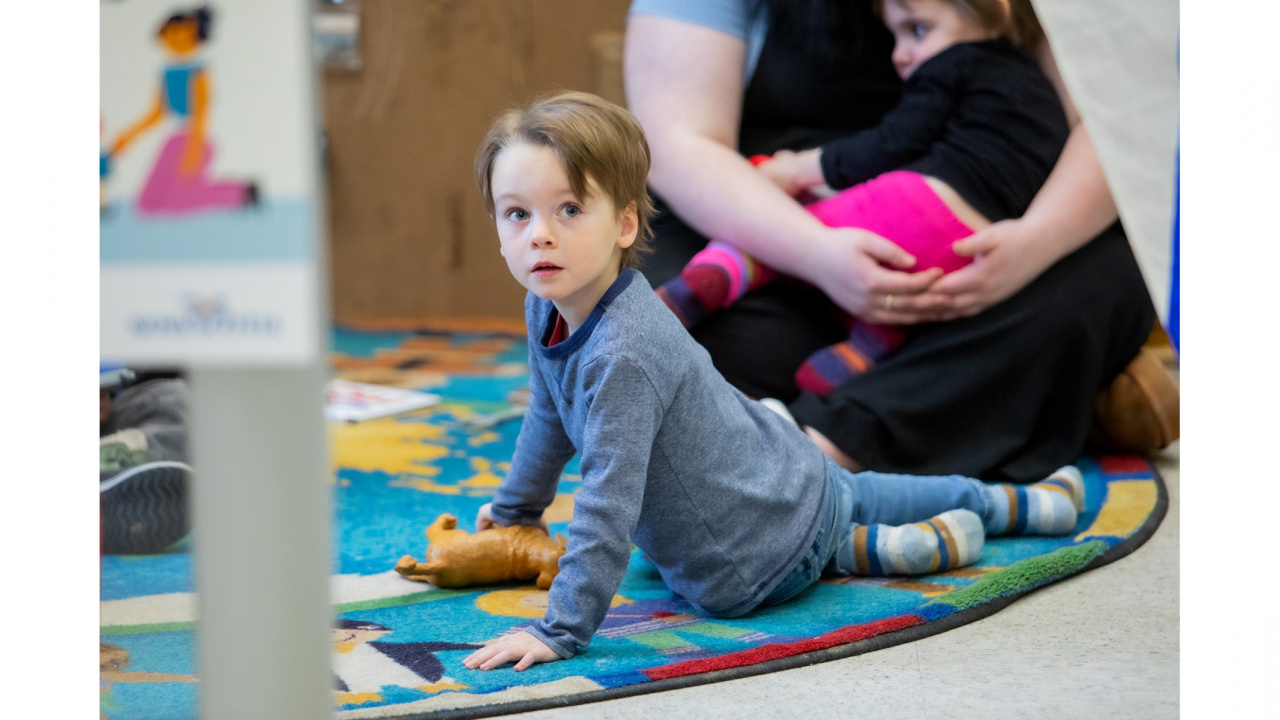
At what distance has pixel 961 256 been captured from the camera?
1360 millimetres

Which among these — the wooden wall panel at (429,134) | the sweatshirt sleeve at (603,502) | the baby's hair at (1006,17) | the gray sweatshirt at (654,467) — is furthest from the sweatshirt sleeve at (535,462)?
the wooden wall panel at (429,134)

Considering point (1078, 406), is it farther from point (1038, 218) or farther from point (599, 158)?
point (599, 158)

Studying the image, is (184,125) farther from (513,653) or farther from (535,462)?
(535,462)

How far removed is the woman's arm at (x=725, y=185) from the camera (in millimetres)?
1351

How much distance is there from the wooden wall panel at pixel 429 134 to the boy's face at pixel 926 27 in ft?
4.92

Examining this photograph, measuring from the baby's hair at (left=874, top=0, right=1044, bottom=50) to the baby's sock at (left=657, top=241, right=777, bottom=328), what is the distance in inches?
15.0

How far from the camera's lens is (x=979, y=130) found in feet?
4.63

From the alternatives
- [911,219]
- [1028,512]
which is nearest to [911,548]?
[1028,512]

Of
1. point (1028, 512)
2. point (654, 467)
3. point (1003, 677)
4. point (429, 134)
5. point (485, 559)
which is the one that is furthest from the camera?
point (429, 134)

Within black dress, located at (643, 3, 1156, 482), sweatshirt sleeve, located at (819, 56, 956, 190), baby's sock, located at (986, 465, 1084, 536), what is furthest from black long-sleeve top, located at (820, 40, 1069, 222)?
baby's sock, located at (986, 465, 1084, 536)

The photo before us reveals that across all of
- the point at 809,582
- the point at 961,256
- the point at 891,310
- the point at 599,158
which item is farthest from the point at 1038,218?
the point at 599,158

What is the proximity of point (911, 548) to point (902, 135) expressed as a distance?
60 cm

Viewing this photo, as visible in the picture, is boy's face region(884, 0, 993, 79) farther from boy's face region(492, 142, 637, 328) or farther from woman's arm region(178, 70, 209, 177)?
woman's arm region(178, 70, 209, 177)

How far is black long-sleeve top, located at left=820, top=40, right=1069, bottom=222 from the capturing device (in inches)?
55.1
